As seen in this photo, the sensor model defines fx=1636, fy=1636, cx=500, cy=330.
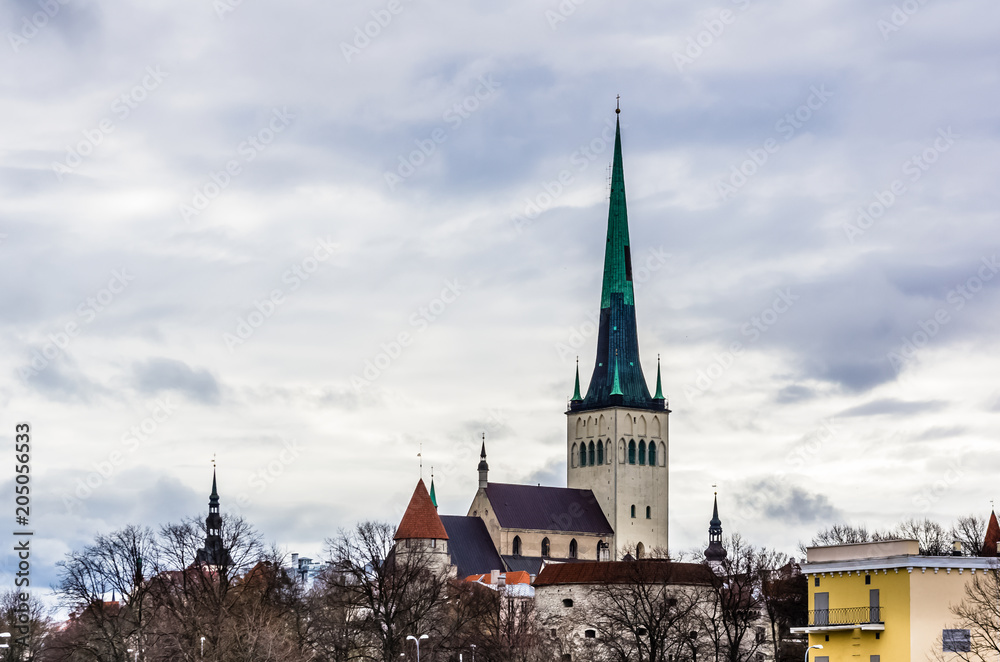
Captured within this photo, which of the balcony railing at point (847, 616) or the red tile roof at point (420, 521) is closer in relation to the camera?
the balcony railing at point (847, 616)

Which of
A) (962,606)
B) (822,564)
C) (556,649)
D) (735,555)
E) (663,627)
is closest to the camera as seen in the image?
(962,606)

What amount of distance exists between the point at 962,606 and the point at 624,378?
108314 mm

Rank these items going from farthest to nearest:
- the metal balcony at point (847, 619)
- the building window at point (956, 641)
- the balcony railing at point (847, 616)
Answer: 1. the balcony railing at point (847, 616)
2. the metal balcony at point (847, 619)
3. the building window at point (956, 641)

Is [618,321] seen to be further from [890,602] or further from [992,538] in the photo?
[890,602]

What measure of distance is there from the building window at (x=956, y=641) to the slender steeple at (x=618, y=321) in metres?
105

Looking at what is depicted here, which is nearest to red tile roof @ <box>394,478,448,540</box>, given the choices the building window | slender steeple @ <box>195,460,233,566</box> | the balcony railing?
slender steeple @ <box>195,460,233,566</box>

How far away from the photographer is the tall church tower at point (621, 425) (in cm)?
15925

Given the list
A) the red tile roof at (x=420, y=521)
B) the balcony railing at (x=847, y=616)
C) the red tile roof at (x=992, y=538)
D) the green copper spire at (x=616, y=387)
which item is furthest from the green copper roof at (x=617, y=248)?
the balcony railing at (x=847, y=616)

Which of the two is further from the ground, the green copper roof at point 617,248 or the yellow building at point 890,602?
the green copper roof at point 617,248

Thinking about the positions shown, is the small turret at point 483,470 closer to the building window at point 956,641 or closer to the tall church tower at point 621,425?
the tall church tower at point 621,425

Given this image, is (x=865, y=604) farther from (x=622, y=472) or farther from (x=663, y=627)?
(x=622, y=472)

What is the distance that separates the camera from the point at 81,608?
3686 inches

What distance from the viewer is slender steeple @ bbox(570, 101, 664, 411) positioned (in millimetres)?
158750

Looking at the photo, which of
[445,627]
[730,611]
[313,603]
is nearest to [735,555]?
[730,611]
